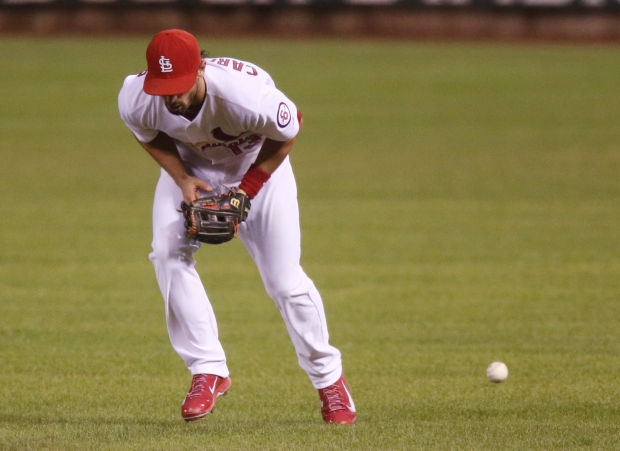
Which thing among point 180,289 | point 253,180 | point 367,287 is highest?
point 253,180

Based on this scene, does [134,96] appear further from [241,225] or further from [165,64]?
[241,225]

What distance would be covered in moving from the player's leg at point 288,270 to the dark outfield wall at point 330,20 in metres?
24.6

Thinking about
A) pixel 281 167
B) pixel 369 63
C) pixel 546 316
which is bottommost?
pixel 369 63

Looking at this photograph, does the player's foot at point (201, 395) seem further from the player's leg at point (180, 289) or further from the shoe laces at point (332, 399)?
the shoe laces at point (332, 399)

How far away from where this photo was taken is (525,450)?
4.88 metres

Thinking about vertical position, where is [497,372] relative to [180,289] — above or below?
below

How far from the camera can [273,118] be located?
521 centimetres

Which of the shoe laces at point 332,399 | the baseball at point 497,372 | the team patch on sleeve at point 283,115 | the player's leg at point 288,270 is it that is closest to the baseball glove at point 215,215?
the player's leg at point 288,270

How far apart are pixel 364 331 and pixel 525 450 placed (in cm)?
319

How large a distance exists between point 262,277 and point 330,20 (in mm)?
26120

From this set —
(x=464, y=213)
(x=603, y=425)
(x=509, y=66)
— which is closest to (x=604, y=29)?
(x=509, y=66)

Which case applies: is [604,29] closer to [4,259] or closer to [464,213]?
[464,213]

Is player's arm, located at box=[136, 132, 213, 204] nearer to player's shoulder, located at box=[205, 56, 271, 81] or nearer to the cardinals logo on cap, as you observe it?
player's shoulder, located at box=[205, 56, 271, 81]

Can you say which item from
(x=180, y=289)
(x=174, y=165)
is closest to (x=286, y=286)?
(x=180, y=289)
